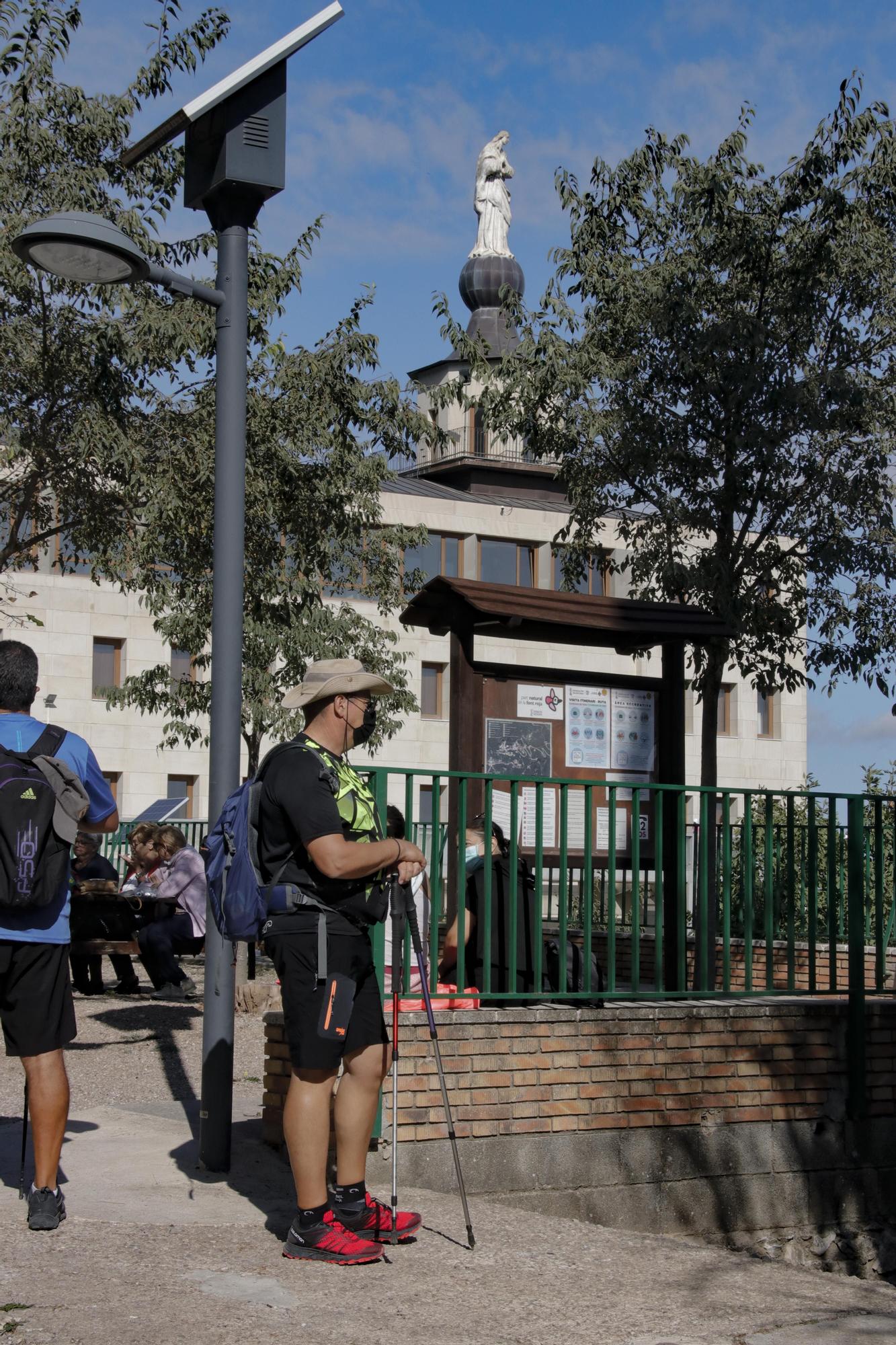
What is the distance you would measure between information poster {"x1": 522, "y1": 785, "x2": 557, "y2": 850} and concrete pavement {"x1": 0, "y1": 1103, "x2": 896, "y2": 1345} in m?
1.67

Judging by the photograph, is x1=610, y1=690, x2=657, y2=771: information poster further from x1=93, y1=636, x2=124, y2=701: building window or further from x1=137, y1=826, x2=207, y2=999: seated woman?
x1=93, y1=636, x2=124, y2=701: building window

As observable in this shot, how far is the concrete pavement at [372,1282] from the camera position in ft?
14.8

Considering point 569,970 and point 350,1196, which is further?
point 569,970

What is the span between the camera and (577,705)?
8.52m

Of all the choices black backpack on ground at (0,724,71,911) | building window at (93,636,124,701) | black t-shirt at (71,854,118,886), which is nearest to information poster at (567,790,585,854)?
black backpack on ground at (0,724,71,911)

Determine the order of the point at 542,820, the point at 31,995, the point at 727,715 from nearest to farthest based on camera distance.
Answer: the point at 31,995, the point at 542,820, the point at 727,715

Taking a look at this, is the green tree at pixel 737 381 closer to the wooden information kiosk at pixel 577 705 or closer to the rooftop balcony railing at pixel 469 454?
the wooden information kiosk at pixel 577 705

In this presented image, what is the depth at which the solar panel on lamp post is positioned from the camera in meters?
6.56

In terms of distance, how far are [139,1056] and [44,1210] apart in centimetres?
468

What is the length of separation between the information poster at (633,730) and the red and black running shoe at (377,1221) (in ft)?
11.6

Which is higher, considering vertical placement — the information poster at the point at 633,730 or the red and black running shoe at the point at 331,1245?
the information poster at the point at 633,730

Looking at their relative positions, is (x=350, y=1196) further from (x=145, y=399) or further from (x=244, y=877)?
(x=145, y=399)

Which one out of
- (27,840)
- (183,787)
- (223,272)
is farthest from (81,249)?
(183,787)

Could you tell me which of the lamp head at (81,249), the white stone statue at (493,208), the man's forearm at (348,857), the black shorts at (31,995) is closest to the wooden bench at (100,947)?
the lamp head at (81,249)
